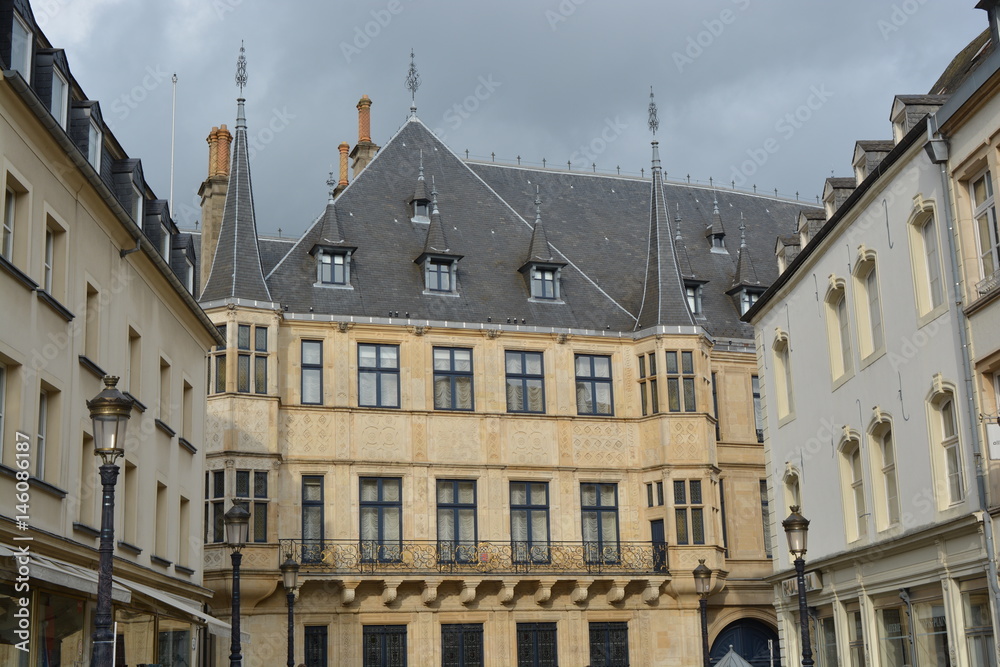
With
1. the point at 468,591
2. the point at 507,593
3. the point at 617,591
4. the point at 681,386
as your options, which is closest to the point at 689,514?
the point at 617,591

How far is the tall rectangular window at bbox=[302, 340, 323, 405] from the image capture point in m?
33.3

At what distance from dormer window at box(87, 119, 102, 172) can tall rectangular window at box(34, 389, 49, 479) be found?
4015mm

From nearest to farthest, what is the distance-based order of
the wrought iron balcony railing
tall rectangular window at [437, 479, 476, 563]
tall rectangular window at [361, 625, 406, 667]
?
the wrought iron balcony railing < tall rectangular window at [361, 625, 406, 667] < tall rectangular window at [437, 479, 476, 563]

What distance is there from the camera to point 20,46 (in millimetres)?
16000

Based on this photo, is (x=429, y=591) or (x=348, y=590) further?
(x=429, y=591)

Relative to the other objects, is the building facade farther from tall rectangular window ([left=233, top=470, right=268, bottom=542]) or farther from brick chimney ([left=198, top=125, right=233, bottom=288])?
brick chimney ([left=198, top=125, right=233, bottom=288])

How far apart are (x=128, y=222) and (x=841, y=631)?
14998 mm

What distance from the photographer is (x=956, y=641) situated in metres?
18.2

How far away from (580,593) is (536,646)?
189cm

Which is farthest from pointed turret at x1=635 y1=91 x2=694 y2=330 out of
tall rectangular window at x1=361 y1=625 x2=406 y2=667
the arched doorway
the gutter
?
the gutter

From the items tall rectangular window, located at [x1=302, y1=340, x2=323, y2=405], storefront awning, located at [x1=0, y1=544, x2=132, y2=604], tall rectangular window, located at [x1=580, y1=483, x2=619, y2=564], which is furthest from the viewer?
tall rectangular window, located at [x1=580, y1=483, x2=619, y2=564]

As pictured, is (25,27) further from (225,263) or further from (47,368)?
(225,263)

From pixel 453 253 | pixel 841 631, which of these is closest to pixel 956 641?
pixel 841 631

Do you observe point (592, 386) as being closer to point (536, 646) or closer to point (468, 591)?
point (468, 591)
